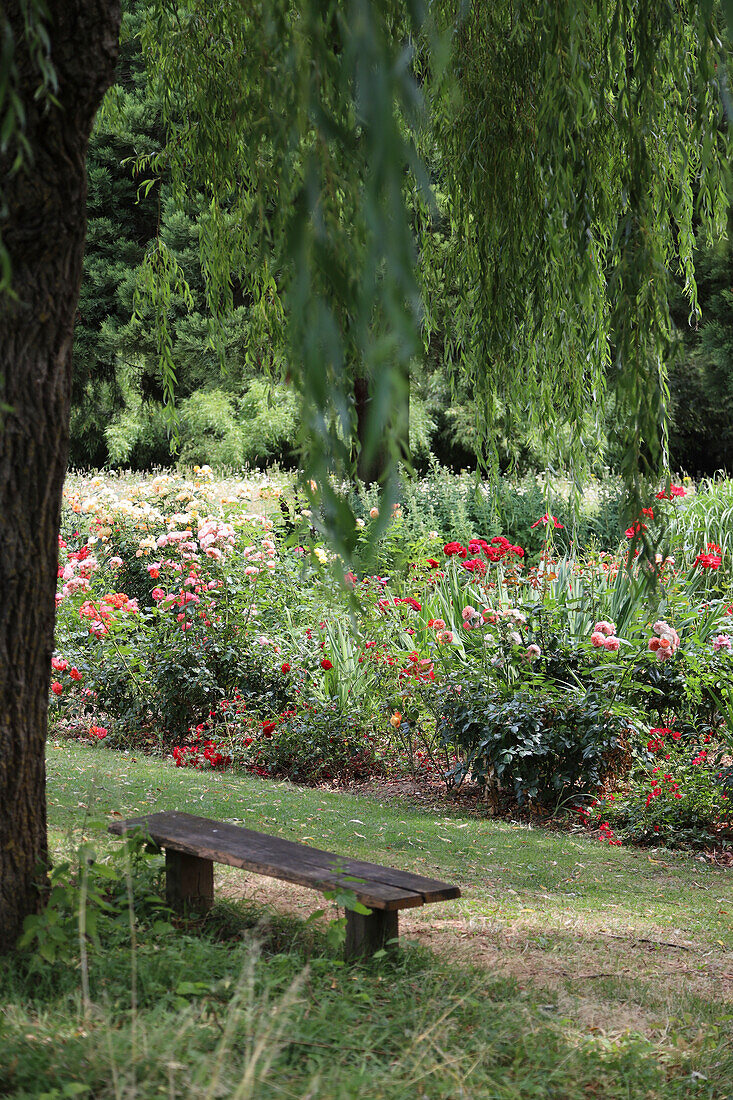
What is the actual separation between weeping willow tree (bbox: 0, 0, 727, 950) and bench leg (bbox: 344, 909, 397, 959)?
3.15ft

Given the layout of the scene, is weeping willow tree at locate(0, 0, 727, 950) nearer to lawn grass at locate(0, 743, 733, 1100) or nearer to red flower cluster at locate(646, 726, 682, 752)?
lawn grass at locate(0, 743, 733, 1100)

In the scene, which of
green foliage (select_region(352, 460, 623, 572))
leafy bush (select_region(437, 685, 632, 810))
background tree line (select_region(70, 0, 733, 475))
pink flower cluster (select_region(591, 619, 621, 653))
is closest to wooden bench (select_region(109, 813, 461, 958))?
leafy bush (select_region(437, 685, 632, 810))

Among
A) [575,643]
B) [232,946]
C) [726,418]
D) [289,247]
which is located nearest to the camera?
[289,247]

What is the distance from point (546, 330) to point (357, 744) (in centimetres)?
357

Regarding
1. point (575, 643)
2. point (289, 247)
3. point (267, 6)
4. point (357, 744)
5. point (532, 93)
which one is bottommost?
point (357, 744)

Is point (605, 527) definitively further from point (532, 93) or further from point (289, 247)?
point (289, 247)

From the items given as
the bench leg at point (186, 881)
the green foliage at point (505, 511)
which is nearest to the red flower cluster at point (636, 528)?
the bench leg at point (186, 881)

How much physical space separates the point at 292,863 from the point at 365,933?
1.02 feet

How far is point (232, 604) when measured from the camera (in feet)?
24.9

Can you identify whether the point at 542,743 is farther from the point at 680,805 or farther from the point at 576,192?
the point at 576,192

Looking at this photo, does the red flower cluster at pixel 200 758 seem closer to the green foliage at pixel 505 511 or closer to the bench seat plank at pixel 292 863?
the bench seat plank at pixel 292 863

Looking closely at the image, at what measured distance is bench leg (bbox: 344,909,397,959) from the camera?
3.06 metres

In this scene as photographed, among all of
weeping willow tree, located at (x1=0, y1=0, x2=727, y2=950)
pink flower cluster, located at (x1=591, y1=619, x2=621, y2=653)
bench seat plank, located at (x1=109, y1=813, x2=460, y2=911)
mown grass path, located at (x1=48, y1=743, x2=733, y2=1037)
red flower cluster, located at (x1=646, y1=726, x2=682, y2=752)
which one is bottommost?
mown grass path, located at (x1=48, y1=743, x2=733, y2=1037)

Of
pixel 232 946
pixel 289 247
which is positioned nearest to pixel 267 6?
pixel 289 247
